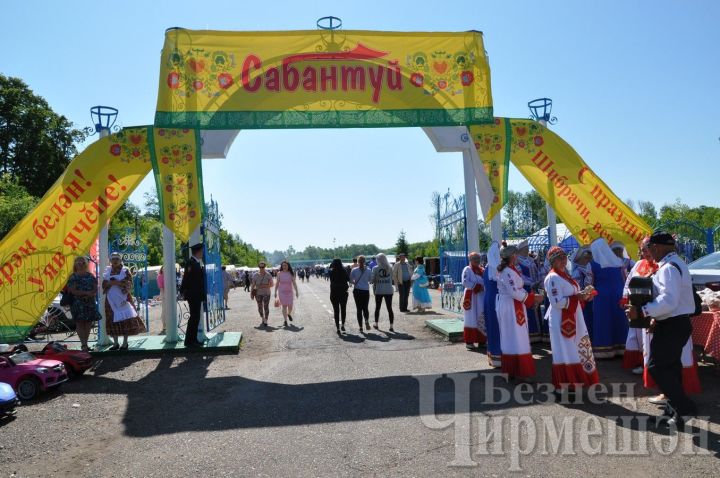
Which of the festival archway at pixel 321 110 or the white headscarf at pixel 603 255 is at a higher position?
the festival archway at pixel 321 110

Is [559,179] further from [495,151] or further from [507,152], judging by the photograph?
[495,151]

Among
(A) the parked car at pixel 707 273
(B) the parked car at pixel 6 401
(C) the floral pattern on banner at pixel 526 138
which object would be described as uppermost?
(C) the floral pattern on banner at pixel 526 138

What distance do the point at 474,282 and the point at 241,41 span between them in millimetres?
5864

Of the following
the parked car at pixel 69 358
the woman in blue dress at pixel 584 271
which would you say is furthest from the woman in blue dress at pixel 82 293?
the woman in blue dress at pixel 584 271

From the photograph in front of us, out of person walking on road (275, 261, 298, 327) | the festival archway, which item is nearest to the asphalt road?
the festival archway

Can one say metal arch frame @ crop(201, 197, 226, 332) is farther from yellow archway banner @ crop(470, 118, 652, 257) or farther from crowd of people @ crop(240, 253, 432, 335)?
yellow archway banner @ crop(470, 118, 652, 257)

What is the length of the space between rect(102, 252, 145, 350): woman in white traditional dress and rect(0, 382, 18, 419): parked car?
149 inches

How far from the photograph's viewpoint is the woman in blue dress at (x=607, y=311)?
839 cm

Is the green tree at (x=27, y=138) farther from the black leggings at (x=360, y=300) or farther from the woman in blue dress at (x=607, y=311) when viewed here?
the woman in blue dress at (x=607, y=311)

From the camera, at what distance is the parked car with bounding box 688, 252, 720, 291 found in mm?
8473

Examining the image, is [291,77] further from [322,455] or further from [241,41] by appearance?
[322,455]

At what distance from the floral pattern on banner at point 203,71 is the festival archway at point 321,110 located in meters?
0.02

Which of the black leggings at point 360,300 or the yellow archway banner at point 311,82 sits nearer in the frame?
the yellow archway banner at point 311,82

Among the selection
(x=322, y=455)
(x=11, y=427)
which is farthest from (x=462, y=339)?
(x=11, y=427)
